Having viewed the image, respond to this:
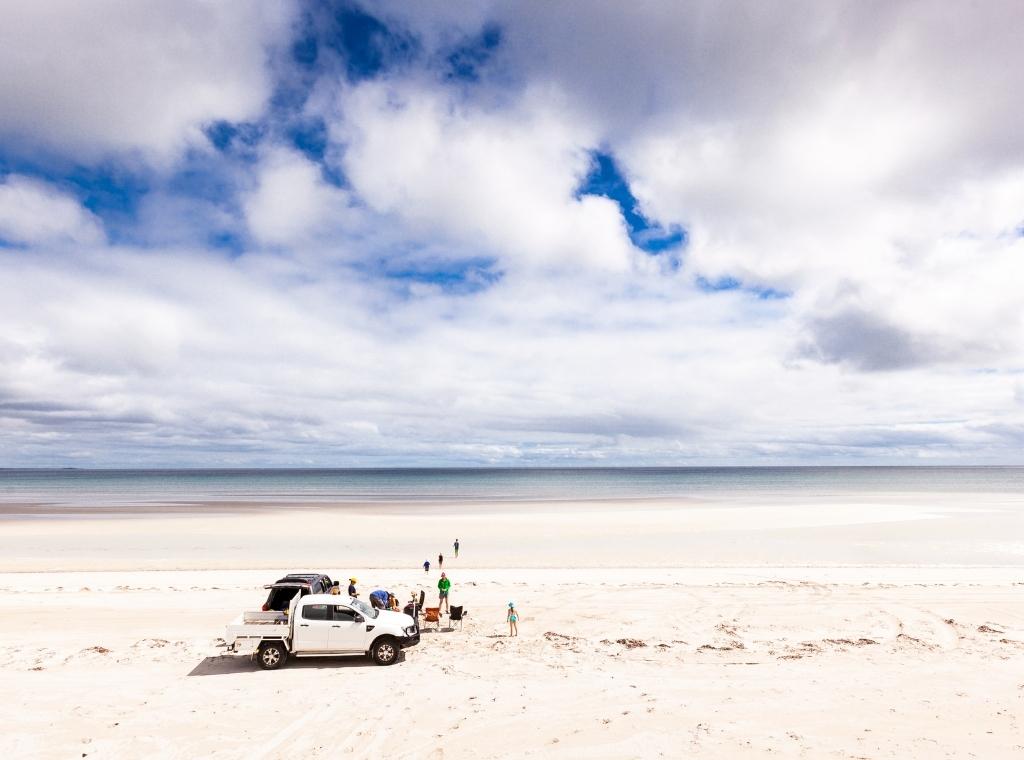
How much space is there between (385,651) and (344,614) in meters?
1.68

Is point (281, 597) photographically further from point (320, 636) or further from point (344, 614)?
point (344, 614)

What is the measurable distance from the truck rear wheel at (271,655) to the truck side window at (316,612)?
1083mm

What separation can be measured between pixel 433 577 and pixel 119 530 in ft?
138

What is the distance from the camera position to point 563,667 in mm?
17391

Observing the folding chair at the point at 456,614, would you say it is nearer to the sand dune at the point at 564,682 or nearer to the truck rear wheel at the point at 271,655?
the sand dune at the point at 564,682

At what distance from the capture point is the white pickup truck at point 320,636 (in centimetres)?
1783

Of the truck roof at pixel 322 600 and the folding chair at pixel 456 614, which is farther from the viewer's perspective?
the folding chair at pixel 456 614

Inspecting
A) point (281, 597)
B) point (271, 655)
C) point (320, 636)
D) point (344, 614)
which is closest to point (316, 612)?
point (320, 636)

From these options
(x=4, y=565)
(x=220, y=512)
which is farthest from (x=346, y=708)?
(x=220, y=512)

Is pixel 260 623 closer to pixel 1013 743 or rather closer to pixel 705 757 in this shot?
pixel 705 757

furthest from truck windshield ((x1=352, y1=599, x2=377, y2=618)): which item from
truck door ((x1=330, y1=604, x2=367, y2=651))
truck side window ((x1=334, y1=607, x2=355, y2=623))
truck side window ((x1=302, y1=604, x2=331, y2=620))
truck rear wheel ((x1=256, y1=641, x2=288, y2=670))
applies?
truck rear wheel ((x1=256, y1=641, x2=288, y2=670))

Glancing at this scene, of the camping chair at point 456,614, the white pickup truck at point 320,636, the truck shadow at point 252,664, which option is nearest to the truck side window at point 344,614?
the white pickup truck at point 320,636

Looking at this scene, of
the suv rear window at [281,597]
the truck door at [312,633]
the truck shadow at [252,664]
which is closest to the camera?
the truck shadow at [252,664]

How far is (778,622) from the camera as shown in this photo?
2205 cm
